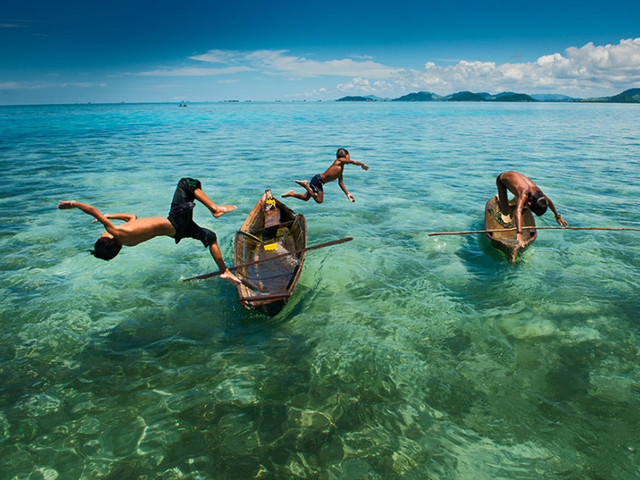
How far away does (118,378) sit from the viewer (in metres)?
5.56

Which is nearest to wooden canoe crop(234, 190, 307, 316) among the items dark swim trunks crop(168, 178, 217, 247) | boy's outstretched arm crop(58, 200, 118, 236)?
dark swim trunks crop(168, 178, 217, 247)

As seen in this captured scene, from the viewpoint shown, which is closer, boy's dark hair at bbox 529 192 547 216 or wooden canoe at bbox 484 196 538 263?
boy's dark hair at bbox 529 192 547 216

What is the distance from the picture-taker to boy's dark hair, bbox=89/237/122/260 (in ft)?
16.9

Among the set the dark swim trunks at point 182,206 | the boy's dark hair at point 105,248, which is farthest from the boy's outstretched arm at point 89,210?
the dark swim trunks at point 182,206

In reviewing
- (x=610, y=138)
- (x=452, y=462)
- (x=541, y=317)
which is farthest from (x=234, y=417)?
(x=610, y=138)

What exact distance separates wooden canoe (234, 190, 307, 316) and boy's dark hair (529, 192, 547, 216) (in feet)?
18.2

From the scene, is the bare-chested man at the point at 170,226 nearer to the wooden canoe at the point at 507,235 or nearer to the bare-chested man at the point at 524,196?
the bare-chested man at the point at 524,196

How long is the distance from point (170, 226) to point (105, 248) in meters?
1.05

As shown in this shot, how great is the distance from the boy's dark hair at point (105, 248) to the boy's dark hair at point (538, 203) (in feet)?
28.2

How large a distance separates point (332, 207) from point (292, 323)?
885 centimetres

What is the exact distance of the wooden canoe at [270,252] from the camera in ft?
21.7

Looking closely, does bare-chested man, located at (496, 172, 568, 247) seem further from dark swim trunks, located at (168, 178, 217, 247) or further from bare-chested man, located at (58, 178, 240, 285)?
dark swim trunks, located at (168, 178, 217, 247)

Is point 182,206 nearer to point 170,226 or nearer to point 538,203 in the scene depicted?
point 170,226

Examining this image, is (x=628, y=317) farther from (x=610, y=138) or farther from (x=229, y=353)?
(x=610, y=138)
